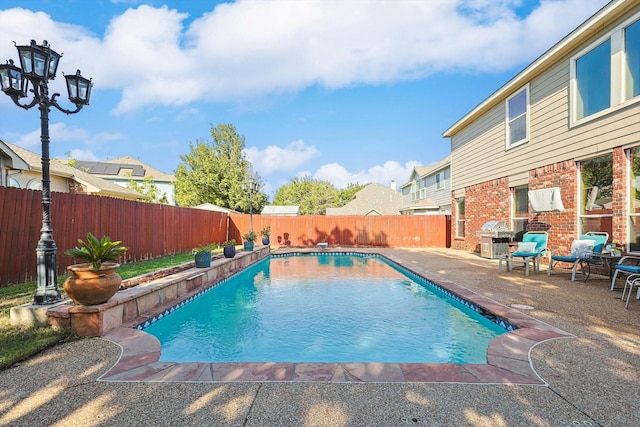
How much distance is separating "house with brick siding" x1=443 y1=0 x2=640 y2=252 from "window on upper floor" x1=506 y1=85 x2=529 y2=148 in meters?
0.03

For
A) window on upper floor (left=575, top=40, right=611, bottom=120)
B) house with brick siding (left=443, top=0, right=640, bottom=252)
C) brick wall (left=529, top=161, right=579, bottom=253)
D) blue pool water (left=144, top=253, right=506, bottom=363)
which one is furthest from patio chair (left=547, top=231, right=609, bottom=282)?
blue pool water (left=144, top=253, right=506, bottom=363)

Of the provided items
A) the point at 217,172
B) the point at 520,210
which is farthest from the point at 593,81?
the point at 217,172

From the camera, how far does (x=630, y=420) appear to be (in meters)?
2.05

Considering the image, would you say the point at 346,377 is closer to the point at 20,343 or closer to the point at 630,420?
the point at 630,420

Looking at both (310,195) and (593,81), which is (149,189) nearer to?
(310,195)

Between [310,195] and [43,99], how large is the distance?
42.3 metres

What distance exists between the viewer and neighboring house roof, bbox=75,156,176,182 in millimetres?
32031

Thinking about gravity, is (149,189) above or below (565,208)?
above

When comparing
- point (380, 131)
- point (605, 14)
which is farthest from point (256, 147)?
point (605, 14)

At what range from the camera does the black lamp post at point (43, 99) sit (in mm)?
4094

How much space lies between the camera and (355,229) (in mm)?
17828

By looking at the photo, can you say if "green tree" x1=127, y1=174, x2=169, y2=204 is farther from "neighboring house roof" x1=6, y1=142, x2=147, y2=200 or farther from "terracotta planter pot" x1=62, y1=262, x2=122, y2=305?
"terracotta planter pot" x1=62, y1=262, x2=122, y2=305

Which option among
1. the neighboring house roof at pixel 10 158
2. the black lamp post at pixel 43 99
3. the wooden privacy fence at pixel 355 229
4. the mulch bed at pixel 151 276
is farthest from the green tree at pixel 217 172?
the black lamp post at pixel 43 99

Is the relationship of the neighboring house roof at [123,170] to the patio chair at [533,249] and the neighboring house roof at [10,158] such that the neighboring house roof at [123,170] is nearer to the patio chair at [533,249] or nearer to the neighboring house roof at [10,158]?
the neighboring house roof at [10,158]
